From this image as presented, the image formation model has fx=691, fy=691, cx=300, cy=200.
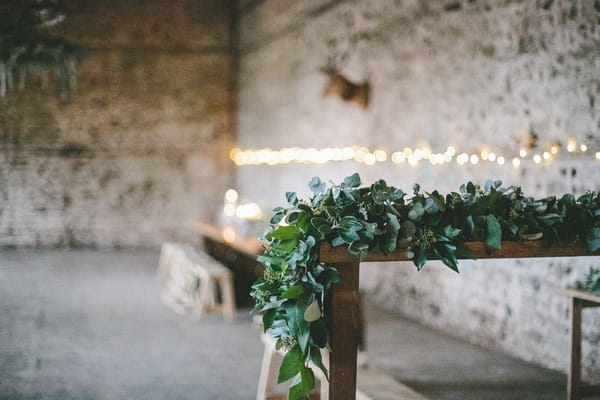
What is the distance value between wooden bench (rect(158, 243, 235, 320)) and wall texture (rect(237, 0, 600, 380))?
1.60 meters

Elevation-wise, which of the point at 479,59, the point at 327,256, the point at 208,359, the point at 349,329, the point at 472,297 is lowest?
the point at 208,359

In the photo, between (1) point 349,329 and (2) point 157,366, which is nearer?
(1) point 349,329

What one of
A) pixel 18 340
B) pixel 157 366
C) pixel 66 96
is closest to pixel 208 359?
pixel 157 366

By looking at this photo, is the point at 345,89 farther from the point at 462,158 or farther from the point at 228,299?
the point at 228,299

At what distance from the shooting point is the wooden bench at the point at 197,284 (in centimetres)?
635

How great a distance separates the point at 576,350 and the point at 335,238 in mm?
1984

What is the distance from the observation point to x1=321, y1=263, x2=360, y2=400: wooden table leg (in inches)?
101

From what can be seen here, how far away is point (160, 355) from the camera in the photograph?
504cm

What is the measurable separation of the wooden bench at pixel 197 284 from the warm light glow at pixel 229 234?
0.87 feet

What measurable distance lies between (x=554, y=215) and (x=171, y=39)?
9779 millimetres

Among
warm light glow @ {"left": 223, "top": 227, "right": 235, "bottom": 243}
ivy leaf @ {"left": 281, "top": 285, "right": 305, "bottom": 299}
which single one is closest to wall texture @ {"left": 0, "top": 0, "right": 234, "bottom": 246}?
warm light glow @ {"left": 223, "top": 227, "right": 235, "bottom": 243}

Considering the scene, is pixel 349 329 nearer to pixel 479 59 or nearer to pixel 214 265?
pixel 479 59

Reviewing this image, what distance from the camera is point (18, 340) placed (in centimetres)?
541

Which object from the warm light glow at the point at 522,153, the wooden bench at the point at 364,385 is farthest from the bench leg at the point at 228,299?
the warm light glow at the point at 522,153
